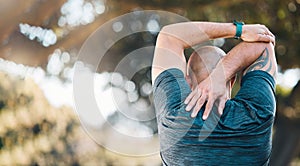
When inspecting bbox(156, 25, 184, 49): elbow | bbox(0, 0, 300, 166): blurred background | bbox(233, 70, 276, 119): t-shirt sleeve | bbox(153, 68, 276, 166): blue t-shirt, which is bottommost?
bbox(0, 0, 300, 166): blurred background

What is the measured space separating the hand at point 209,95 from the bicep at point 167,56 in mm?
78

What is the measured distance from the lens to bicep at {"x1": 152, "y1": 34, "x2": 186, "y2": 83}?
140 centimetres

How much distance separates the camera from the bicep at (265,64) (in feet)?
4.56

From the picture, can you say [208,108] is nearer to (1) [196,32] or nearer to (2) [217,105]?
(2) [217,105]

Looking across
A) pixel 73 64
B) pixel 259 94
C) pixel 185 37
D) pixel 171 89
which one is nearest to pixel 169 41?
pixel 185 37

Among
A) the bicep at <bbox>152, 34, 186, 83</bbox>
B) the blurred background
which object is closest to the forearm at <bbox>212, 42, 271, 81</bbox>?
the bicep at <bbox>152, 34, 186, 83</bbox>

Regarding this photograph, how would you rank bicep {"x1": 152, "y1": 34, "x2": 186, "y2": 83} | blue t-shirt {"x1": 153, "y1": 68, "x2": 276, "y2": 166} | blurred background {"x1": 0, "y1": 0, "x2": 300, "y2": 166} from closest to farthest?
blue t-shirt {"x1": 153, "y1": 68, "x2": 276, "y2": 166} → bicep {"x1": 152, "y1": 34, "x2": 186, "y2": 83} → blurred background {"x1": 0, "y1": 0, "x2": 300, "y2": 166}

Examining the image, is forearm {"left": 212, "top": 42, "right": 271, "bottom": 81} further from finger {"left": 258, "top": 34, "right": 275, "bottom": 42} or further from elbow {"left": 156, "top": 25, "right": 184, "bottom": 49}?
elbow {"left": 156, "top": 25, "right": 184, "bottom": 49}

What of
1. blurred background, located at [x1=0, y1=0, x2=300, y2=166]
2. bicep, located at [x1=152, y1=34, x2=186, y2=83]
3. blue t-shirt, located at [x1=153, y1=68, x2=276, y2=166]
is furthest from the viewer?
blurred background, located at [x1=0, y1=0, x2=300, y2=166]

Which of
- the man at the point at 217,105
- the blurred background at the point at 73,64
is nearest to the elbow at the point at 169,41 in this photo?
the man at the point at 217,105

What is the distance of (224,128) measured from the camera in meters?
1.30

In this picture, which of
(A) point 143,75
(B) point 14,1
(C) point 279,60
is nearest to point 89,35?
(A) point 143,75

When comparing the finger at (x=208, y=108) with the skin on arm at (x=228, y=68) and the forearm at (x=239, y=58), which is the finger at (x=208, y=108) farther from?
the forearm at (x=239, y=58)

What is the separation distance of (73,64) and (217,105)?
3569mm
